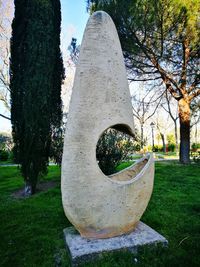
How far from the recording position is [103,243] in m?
3.26

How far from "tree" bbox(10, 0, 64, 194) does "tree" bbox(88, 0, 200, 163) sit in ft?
12.1

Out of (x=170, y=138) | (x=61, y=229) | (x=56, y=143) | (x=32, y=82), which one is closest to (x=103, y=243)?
(x=61, y=229)

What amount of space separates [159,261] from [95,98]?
2370 mm

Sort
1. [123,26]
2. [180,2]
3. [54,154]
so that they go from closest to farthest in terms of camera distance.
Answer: [54,154], [180,2], [123,26]

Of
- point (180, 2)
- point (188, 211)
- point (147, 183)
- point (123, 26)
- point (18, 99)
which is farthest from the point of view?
point (123, 26)

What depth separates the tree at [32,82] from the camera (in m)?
7.58

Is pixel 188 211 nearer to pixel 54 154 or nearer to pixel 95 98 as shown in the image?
pixel 95 98

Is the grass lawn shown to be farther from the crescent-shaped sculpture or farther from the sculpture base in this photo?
the crescent-shaped sculpture

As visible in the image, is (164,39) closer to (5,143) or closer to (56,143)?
(56,143)

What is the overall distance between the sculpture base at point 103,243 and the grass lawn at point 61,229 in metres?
0.09

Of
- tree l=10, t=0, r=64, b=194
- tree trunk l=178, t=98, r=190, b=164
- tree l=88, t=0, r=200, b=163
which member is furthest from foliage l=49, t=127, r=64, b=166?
tree trunk l=178, t=98, r=190, b=164

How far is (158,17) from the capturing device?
10.1m

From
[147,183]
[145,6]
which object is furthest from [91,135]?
[145,6]

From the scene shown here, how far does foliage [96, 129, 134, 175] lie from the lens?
8.07 meters
